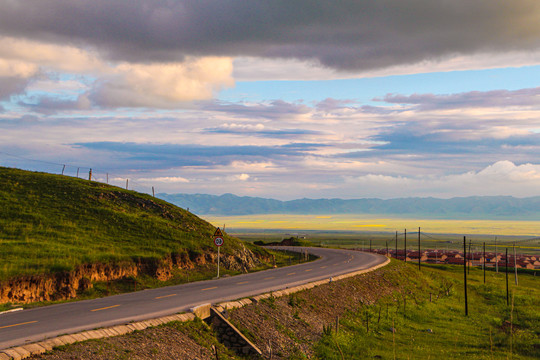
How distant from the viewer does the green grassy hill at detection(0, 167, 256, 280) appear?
34.6m

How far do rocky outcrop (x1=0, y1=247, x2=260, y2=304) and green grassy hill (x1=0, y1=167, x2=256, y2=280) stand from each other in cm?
49

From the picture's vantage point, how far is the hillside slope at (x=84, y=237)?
3225 cm

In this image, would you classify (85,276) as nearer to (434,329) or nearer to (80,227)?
(80,227)

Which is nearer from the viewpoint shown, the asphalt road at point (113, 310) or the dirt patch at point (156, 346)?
the dirt patch at point (156, 346)

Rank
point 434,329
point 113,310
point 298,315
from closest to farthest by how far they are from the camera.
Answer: point 113,310 < point 298,315 < point 434,329

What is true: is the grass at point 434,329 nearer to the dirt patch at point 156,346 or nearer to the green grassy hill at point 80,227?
the dirt patch at point 156,346

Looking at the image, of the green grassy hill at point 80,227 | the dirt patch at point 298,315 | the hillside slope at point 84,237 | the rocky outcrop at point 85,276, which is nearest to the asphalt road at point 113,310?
the dirt patch at point 298,315

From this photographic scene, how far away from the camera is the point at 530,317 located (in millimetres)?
49875

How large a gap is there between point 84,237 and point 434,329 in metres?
30.5

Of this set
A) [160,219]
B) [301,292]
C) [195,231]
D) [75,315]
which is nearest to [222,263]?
[195,231]

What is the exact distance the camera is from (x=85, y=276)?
111 feet

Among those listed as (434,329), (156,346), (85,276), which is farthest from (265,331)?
(434,329)

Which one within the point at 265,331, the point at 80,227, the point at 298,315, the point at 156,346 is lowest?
the point at 298,315

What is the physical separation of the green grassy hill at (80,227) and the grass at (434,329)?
17794 millimetres
